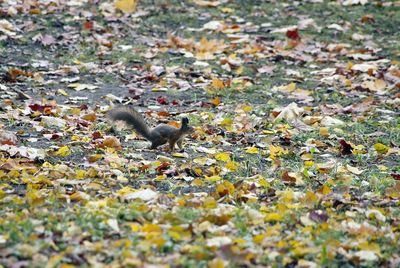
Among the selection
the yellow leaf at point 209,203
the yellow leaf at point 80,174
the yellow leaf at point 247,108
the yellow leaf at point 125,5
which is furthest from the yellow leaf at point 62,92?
the yellow leaf at point 209,203

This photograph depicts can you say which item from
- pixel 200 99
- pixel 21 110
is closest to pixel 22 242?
pixel 21 110

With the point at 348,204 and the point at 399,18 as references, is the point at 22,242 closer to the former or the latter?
the point at 348,204

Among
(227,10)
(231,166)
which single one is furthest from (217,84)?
(227,10)

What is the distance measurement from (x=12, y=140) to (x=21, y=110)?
3.21 ft

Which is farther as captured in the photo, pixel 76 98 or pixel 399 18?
pixel 399 18

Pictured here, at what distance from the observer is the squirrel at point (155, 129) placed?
20.5 feet

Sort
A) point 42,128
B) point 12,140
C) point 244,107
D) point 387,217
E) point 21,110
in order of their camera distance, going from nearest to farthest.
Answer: point 387,217 < point 12,140 < point 42,128 < point 21,110 < point 244,107

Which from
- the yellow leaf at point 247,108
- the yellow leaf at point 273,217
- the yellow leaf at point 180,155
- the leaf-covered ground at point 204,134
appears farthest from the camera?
the yellow leaf at point 247,108

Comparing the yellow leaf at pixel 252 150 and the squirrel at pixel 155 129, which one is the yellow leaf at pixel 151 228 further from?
the yellow leaf at pixel 252 150

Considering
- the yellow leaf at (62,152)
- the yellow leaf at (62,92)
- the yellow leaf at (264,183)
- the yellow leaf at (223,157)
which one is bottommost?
the yellow leaf at (62,92)

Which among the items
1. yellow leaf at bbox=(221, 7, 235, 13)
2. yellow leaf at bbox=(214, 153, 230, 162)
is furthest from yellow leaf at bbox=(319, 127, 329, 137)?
yellow leaf at bbox=(221, 7, 235, 13)

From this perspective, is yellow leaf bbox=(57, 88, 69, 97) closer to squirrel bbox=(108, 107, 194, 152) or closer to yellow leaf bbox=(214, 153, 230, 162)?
squirrel bbox=(108, 107, 194, 152)

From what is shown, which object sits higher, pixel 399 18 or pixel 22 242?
pixel 22 242

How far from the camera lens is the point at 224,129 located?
704 cm
